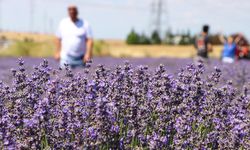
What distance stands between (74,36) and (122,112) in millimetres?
4900

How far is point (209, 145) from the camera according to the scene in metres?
3.77

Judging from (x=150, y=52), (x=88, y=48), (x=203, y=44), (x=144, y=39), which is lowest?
(x=144, y=39)

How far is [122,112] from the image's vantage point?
3.91m

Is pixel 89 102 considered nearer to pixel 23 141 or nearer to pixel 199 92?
pixel 23 141

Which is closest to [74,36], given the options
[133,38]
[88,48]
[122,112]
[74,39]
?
[74,39]

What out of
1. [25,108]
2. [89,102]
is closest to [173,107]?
[89,102]

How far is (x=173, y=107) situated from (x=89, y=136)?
90 cm

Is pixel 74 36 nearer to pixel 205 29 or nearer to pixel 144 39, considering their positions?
pixel 205 29

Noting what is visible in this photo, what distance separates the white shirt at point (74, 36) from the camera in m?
8.70

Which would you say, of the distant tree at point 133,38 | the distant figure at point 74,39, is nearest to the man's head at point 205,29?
the distant figure at point 74,39

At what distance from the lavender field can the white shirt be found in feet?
14.0

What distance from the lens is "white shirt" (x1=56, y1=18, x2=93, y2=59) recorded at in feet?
28.6

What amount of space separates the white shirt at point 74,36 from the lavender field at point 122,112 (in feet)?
14.0

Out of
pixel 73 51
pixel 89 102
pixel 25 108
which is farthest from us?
pixel 73 51
